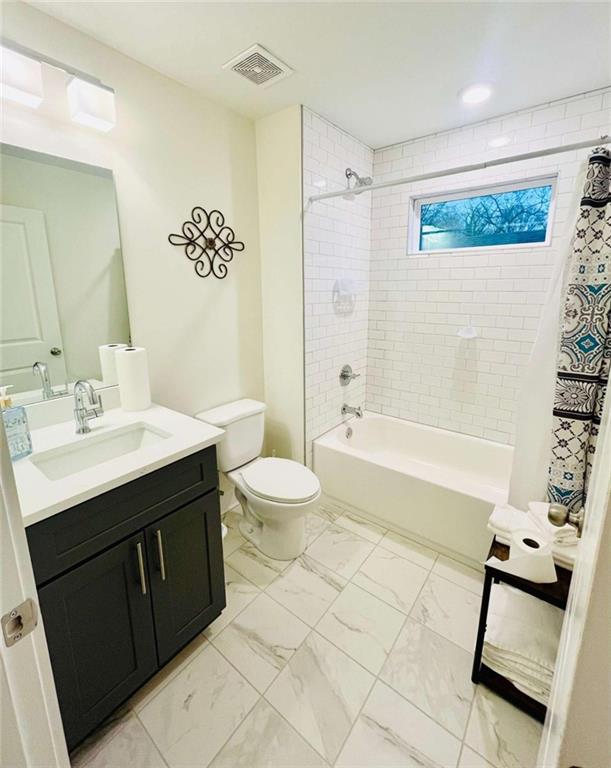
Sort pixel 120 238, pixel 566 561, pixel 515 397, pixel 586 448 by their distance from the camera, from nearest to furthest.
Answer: pixel 566 561
pixel 586 448
pixel 120 238
pixel 515 397

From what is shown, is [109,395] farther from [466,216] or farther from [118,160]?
[466,216]

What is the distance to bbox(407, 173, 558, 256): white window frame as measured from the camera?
2145mm

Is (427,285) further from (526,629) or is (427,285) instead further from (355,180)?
(526,629)

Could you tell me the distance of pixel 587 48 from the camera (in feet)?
5.09

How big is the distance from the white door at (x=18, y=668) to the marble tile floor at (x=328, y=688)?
0.84m

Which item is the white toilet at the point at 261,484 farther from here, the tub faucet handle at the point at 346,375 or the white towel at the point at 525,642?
the white towel at the point at 525,642

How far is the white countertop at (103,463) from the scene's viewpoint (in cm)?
98

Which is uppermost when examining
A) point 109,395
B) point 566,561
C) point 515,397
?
point 109,395

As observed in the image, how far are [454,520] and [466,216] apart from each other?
2006 mm

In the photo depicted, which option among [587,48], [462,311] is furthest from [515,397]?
[587,48]

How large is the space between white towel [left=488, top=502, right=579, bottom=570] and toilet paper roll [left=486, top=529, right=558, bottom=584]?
6 centimetres

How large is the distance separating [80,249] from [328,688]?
2.05 meters

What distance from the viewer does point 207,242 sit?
2.03 meters

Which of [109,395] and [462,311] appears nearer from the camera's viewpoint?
[109,395]
